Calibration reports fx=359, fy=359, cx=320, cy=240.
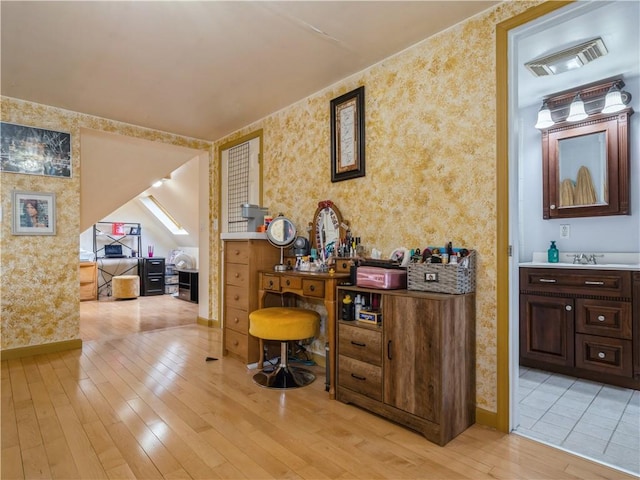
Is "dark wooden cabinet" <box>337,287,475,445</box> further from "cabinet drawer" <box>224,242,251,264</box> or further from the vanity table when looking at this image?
"cabinet drawer" <box>224,242,251,264</box>

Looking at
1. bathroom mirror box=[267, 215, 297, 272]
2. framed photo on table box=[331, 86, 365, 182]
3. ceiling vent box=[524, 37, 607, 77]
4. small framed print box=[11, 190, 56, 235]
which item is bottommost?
bathroom mirror box=[267, 215, 297, 272]

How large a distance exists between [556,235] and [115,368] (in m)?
4.09

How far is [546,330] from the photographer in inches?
117

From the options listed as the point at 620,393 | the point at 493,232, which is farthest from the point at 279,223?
the point at 620,393

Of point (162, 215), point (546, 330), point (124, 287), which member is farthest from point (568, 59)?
point (162, 215)

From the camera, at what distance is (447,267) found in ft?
6.57

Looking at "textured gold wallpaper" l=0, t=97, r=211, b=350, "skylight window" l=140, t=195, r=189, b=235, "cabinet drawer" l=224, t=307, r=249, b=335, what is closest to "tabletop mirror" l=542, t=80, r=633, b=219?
"cabinet drawer" l=224, t=307, r=249, b=335

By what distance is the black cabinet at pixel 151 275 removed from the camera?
288 inches

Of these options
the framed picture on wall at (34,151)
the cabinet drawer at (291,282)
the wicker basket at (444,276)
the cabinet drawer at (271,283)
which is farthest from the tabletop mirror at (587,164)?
the framed picture on wall at (34,151)

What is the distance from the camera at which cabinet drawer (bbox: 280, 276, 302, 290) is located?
269 centimetres

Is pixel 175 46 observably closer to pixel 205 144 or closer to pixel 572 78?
pixel 205 144

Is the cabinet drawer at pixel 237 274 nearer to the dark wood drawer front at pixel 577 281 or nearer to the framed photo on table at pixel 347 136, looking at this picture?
the framed photo on table at pixel 347 136

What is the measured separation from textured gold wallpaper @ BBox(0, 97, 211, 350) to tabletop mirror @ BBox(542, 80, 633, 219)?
460cm

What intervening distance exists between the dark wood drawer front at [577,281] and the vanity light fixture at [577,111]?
1.32 metres
